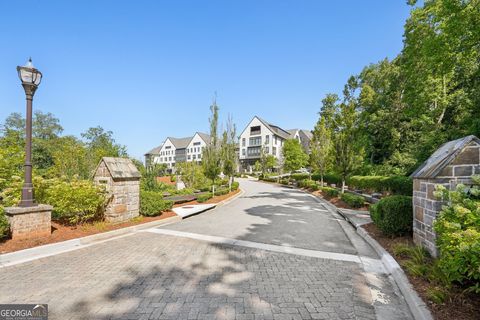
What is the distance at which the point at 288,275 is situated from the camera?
179 inches

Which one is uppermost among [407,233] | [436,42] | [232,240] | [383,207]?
[436,42]

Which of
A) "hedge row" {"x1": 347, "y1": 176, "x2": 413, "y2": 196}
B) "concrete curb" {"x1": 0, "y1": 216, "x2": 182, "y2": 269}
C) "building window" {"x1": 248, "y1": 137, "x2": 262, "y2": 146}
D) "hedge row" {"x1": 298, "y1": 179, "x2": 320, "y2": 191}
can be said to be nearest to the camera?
"concrete curb" {"x1": 0, "y1": 216, "x2": 182, "y2": 269}

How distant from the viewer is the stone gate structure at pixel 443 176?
4.41 m

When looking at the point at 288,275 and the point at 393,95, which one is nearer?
the point at 288,275

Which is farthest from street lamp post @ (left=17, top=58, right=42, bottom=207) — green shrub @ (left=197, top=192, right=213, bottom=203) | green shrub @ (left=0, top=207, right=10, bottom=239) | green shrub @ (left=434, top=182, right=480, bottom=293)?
green shrub @ (left=434, top=182, right=480, bottom=293)

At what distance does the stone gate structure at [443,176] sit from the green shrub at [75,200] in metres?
10.0

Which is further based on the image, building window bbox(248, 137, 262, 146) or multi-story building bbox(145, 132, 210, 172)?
multi-story building bbox(145, 132, 210, 172)

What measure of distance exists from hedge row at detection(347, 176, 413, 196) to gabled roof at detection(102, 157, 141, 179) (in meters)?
11.8

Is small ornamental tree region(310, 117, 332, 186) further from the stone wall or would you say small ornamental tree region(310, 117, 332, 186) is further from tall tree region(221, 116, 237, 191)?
the stone wall

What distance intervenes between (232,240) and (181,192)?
11.2m

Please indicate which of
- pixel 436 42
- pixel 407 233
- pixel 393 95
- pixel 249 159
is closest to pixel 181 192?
pixel 407 233

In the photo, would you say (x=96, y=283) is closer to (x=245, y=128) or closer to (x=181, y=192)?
(x=181, y=192)

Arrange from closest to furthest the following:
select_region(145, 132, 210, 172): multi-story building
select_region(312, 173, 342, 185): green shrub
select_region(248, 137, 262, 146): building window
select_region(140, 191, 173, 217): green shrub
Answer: select_region(140, 191, 173, 217): green shrub, select_region(312, 173, 342, 185): green shrub, select_region(248, 137, 262, 146): building window, select_region(145, 132, 210, 172): multi-story building

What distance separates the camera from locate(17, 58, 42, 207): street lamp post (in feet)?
21.7
